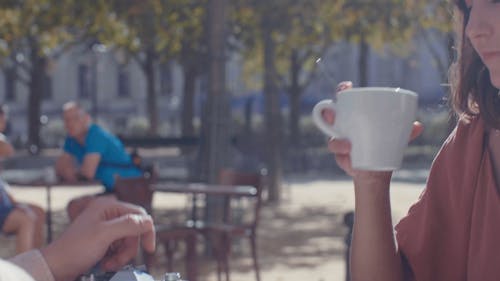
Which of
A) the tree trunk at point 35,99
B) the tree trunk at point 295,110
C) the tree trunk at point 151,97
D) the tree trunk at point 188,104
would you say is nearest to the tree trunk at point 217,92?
the tree trunk at point 188,104

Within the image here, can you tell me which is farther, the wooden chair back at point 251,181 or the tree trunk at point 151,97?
the tree trunk at point 151,97

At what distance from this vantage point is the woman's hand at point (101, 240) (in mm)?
1662

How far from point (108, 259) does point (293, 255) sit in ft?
22.2

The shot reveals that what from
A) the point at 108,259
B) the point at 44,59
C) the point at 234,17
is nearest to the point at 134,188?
the point at 108,259

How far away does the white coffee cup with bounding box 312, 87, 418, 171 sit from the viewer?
4.28ft

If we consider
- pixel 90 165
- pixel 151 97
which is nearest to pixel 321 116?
pixel 90 165

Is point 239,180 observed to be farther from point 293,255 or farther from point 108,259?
point 108,259

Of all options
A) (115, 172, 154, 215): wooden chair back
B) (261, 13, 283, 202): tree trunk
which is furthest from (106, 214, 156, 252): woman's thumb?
(261, 13, 283, 202): tree trunk

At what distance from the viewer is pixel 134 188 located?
5.77 metres

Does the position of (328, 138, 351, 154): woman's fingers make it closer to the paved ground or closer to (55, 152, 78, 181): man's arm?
the paved ground

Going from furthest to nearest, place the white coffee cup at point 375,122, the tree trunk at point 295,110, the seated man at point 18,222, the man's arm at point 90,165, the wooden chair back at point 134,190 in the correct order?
1. the tree trunk at point 295,110
2. the man's arm at point 90,165
3. the seated man at point 18,222
4. the wooden chair back at point 134,190
5. the white coffee cup at point 375,122

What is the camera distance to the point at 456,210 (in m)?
1.72

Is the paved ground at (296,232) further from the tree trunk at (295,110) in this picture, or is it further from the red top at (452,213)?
the tree trunk at (295,110)

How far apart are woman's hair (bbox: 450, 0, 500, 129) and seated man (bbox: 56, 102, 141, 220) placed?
4881mm
